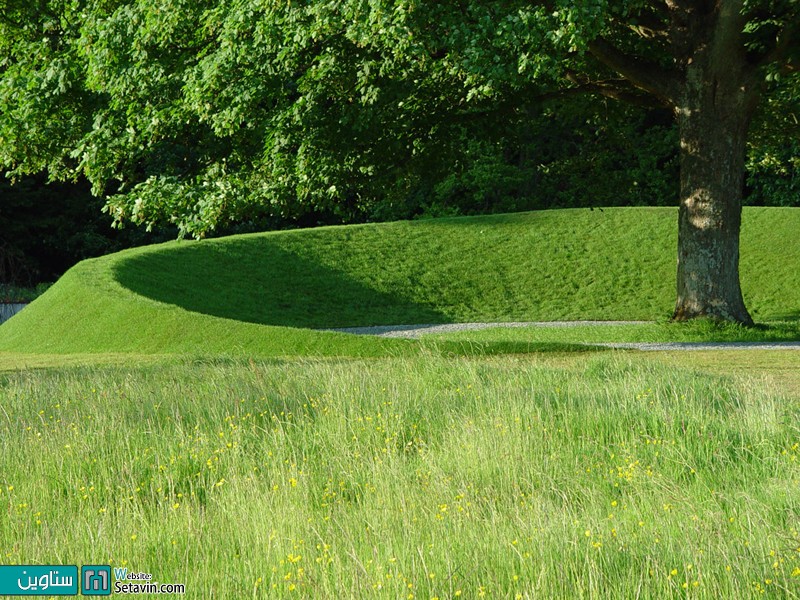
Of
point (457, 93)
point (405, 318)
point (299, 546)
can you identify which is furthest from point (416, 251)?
point (299, 546)

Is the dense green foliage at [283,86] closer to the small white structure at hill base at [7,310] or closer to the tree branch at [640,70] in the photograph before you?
the tree branch at [640,70]

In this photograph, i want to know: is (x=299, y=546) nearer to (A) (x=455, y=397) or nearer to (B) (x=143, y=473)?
(B) (x=143, y=473)

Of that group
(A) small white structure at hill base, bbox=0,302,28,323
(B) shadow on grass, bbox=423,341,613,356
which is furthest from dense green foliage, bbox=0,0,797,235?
(A) small white structure at hill base, bbox=0,302,28,323

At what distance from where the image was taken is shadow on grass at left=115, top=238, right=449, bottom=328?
21.3 metres

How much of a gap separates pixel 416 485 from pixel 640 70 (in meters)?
12.4

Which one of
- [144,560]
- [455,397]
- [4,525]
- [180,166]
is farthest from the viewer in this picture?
[180,166]

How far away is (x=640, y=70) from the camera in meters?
15.8

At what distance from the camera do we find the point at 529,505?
4816 mm

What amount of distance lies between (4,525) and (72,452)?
136 centimetres

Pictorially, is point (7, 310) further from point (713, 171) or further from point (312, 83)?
point (713, 171)

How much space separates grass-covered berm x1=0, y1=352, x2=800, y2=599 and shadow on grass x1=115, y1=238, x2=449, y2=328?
1253 centimetres

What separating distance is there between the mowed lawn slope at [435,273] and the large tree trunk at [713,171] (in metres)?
5.72

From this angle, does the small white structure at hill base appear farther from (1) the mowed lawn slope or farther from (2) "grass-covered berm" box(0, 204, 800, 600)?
(2) "grass-covered berm" box(0, 204, 800, 600)

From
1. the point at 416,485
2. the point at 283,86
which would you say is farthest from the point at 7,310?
the point at 416,485
